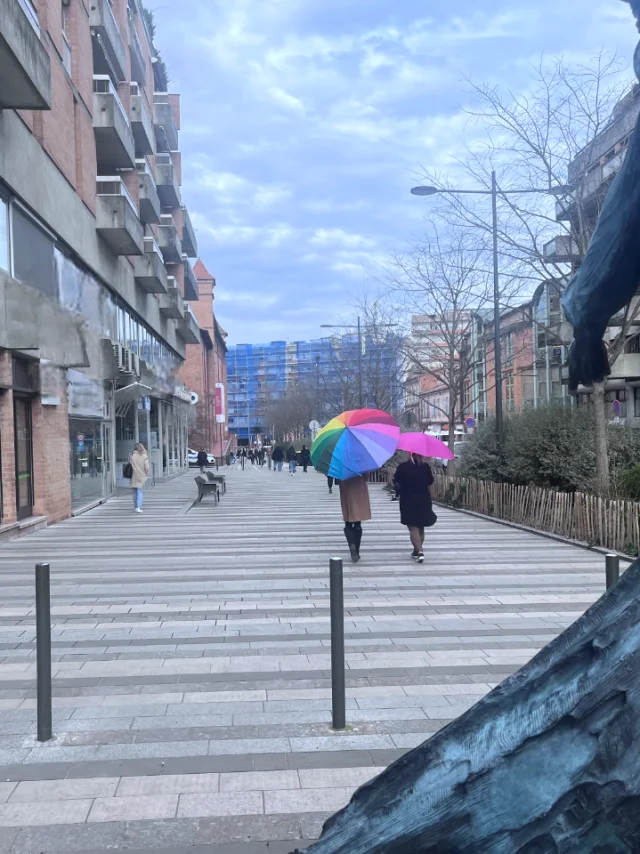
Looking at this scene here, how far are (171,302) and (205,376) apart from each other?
39183 mm

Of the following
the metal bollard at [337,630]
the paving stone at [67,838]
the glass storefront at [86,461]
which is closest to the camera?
the paving stone at [67,838]

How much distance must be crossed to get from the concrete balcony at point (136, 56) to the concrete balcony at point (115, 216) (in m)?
8.84

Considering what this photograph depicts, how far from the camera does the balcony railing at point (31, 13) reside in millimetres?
13420

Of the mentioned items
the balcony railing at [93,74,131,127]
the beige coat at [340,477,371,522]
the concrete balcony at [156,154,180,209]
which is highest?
the concrete balcony at [156,154,180,209]

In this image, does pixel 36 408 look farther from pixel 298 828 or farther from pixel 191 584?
pixel 298 828

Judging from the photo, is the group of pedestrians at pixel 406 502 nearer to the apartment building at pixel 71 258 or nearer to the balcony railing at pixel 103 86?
the apartment building at pixel 71 258

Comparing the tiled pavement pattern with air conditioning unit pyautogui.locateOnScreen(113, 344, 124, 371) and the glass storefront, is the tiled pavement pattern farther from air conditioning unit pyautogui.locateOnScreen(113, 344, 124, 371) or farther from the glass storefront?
air conditioning unit pyautogui.locateOnScreen(113, 344, 124, 371)

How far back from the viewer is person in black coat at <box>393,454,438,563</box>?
11.0 m

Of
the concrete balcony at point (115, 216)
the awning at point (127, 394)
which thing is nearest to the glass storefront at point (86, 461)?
the awning at point (127, 394)

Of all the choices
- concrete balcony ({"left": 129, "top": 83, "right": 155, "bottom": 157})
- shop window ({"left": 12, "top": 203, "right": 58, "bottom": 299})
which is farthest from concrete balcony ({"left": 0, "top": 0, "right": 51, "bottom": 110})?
concrete balcony ({"left": 129, "top": 83, "right": 155, "bottom": 157})

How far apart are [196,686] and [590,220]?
1261 centimetres

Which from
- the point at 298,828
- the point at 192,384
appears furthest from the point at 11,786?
the point at 192,384

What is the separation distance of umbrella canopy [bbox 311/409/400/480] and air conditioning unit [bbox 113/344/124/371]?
12759mm

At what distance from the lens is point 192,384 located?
69.8 meters
